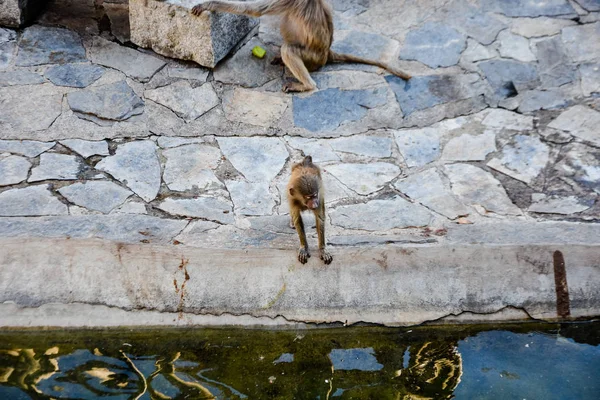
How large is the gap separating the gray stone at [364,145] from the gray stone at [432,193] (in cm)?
49

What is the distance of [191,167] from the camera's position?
690cm

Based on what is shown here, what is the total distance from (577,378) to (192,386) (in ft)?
9.04

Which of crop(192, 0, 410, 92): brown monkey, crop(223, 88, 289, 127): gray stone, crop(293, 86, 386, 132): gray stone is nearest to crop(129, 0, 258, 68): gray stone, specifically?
crop(192, 0, 410, 92): brown monkey

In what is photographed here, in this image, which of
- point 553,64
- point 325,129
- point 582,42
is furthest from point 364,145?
point 582,42

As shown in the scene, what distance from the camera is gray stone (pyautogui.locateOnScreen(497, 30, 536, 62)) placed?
8281 millimetres

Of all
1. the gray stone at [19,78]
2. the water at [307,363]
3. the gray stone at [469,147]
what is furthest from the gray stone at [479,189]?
the gray stone at [19,78]

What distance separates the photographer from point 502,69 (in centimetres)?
812

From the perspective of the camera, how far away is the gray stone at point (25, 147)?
689cm

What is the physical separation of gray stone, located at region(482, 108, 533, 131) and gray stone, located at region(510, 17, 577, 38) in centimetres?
147

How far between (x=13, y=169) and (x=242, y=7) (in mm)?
2804

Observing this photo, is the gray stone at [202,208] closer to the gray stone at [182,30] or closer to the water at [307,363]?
the water at [307,363]

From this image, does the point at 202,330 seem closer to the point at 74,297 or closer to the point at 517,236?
the point at 74,297

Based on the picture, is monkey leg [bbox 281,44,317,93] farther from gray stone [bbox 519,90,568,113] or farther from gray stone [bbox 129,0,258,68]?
gray stone [bbox 519,90,568,113]

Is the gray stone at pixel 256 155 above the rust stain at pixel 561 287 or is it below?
above
